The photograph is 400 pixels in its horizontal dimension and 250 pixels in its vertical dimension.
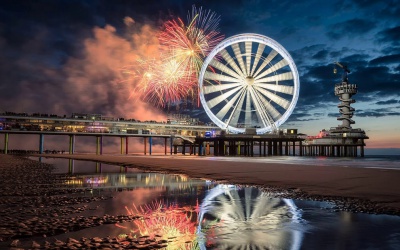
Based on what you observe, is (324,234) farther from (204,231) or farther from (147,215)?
(147,215)

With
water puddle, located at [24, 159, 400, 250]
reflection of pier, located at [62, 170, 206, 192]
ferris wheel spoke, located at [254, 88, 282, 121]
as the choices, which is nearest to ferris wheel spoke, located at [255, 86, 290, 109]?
ferris wheel spoke, located at [254, 88, 282, 121]

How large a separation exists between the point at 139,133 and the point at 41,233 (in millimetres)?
112953

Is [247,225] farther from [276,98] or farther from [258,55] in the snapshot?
[276,98]

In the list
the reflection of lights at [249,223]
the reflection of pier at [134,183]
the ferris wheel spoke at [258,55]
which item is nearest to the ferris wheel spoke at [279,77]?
the ferris wheel spoke at [258,55]

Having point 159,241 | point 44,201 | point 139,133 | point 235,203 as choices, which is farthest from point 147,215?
point 139,133

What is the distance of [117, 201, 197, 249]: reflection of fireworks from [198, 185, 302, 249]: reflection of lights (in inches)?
9.3

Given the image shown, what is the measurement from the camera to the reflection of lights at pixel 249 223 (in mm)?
5223

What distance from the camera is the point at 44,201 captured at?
9367mm

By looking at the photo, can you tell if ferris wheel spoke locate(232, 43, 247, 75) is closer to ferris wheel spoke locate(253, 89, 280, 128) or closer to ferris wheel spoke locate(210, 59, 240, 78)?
ferris wheel spoke locate(210, 59, 240, 78)

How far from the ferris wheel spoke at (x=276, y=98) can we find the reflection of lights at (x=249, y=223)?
49.5 m

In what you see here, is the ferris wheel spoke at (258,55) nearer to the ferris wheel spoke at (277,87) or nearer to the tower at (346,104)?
the ferris wheel spoke at (277,87)

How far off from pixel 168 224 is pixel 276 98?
5443cm

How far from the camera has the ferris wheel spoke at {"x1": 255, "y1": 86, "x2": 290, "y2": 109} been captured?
192ft

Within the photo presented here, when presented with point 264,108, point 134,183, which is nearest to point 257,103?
point 264,108
